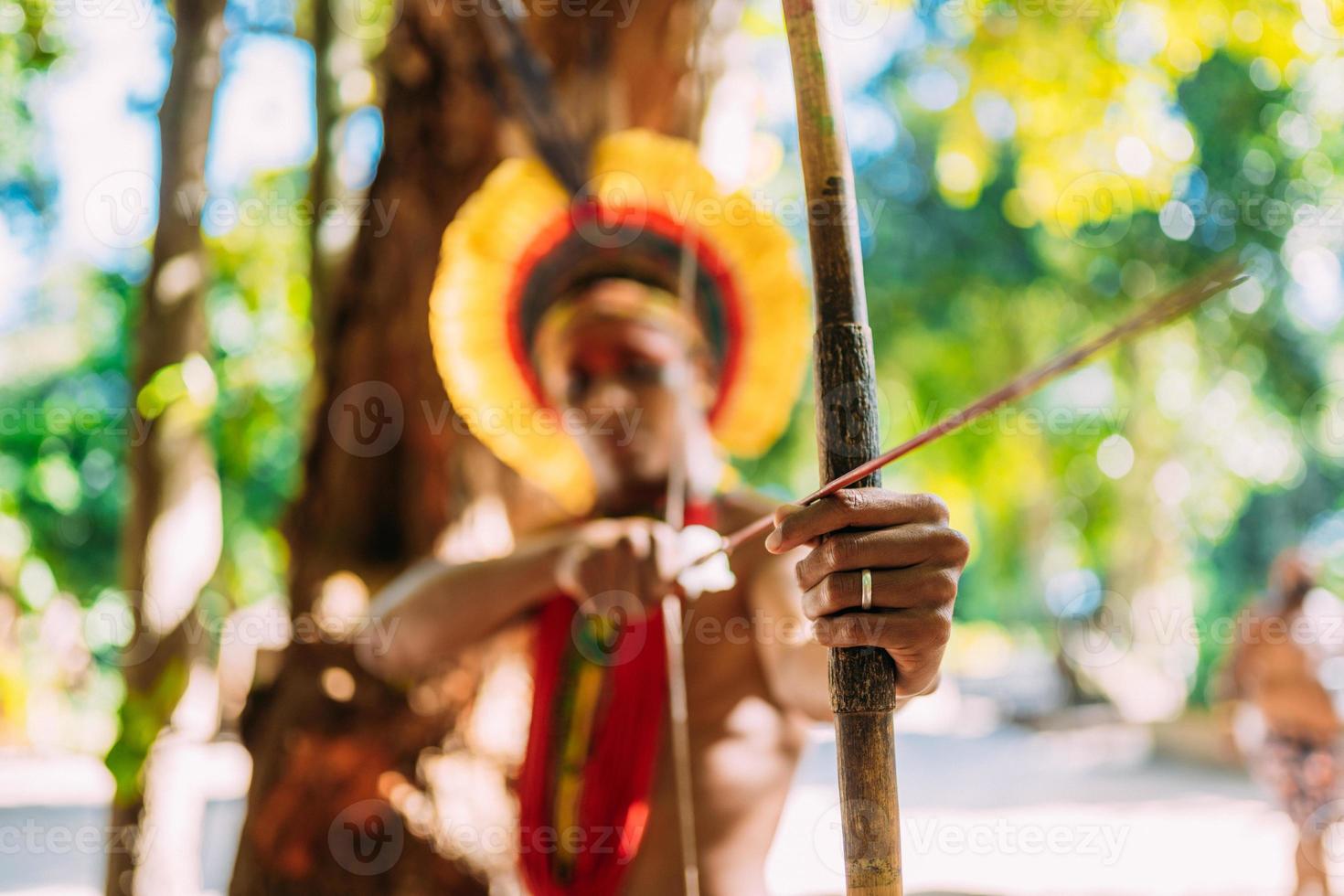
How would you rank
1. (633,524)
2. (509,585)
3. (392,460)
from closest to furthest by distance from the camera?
1. (633,524)
2. (509,585)
3. (392,460)

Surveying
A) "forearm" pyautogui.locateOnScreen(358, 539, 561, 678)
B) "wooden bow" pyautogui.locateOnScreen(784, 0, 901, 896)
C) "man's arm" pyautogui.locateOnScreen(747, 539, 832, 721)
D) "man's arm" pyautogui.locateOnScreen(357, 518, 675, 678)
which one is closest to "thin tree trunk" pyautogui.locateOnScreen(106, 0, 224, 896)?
"man's arm" pyautogui.locateOnScreen(357, 518, 675, 678)

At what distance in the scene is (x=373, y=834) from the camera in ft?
10.3

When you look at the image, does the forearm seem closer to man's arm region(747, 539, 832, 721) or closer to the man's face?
the man's face

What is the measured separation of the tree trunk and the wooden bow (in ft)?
7.45

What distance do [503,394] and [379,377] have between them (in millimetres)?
836

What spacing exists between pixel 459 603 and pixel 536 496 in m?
1.35

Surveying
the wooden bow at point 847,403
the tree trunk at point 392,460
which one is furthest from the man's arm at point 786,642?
the tree trunk at point 392,460

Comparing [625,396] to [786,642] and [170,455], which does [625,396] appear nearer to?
[786,642]

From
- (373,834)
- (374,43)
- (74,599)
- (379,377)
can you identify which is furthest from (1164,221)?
(74,599)

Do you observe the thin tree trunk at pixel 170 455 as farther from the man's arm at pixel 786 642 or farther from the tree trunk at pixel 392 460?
the man's arm at pixel 786 642

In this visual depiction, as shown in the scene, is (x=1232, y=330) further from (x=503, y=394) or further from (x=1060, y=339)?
(x=503, y=394)

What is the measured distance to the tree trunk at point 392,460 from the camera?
311 centimetres

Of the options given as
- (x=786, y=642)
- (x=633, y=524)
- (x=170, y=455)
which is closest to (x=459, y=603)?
(x=633, y=524)

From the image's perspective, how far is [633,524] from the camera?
203 centimetres
